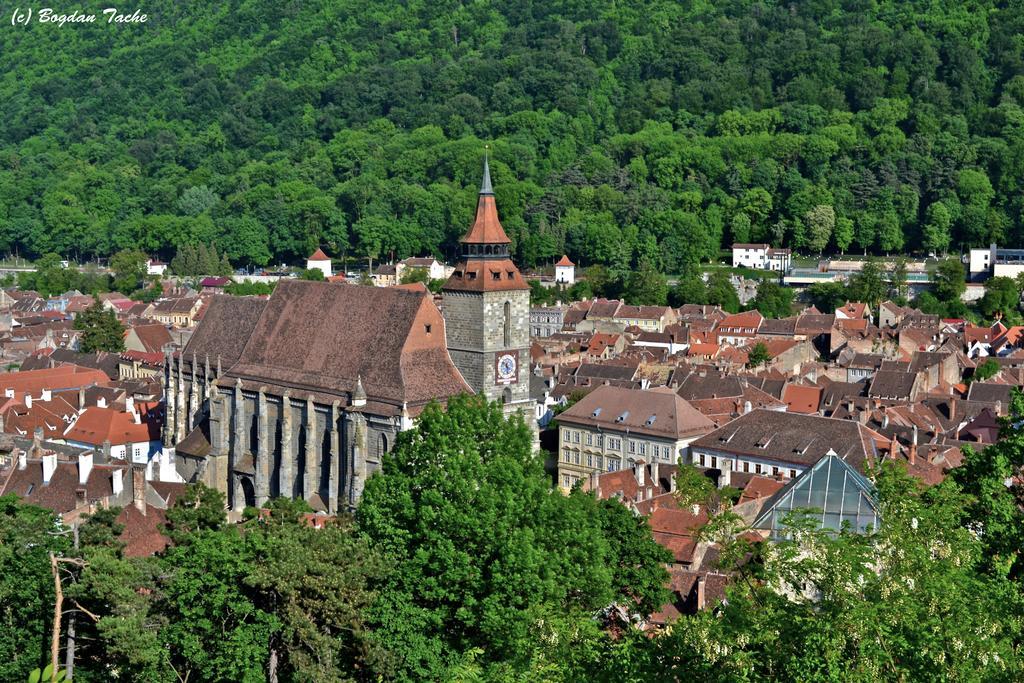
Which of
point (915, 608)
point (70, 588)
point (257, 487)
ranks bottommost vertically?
point (257, 487)

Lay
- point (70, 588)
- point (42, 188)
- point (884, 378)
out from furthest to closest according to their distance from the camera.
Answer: point (42, 188), point (884, 378), point (70, 588)

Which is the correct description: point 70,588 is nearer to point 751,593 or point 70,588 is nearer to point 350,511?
point 751,593

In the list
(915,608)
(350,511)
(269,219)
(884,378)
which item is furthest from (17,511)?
(269,219)

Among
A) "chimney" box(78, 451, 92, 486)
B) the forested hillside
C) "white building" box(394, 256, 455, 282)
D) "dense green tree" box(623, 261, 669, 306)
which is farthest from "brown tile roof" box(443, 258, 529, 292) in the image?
"white building" box(394, 256, 455, 282)

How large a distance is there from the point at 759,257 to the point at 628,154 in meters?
32.7

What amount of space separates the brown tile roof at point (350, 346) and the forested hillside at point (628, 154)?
79.7 meters

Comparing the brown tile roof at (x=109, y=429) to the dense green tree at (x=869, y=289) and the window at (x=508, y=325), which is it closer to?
the window at (x=508, y=325)

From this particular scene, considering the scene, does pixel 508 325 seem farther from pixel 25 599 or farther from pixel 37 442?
pixel 25 599

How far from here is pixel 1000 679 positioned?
20.2 metres

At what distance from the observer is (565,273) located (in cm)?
13150

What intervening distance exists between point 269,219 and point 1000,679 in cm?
14263

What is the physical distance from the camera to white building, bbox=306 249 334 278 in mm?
145375

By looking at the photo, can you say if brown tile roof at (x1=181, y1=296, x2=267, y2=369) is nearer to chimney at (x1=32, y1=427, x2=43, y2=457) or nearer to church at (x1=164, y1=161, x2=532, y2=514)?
church at (x1=164, y1=161, x2=532, y2=514)

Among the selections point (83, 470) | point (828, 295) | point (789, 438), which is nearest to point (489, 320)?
point (789, 438)
